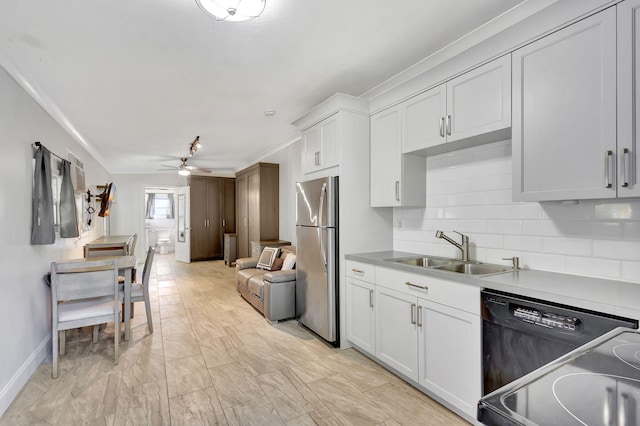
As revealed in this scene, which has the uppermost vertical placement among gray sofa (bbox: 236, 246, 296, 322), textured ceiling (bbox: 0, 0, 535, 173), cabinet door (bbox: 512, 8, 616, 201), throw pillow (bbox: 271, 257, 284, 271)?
textured ceiling (bbox: 0, 0, 535, 173)

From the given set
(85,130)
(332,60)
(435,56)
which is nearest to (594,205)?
(435,56)

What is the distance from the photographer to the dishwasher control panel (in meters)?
1.45

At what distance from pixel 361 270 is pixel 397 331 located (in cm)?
64

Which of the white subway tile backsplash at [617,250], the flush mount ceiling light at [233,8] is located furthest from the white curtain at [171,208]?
the white subway tile backsplash at [617,250]

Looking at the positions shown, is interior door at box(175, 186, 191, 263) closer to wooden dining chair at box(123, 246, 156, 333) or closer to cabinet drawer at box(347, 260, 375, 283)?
wooden dining chair at box(123, 246, 156, 333)

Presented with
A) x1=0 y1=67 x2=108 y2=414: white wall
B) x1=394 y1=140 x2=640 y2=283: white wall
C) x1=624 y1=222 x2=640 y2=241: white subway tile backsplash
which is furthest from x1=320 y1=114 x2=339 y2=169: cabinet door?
x1=0 y1=67 x2=108 y2=414: white wall

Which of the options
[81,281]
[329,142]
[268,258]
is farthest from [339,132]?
[81,281]

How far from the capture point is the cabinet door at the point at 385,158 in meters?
2.89

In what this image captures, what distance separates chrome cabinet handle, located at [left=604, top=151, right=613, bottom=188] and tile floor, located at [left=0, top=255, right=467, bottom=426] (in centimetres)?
163

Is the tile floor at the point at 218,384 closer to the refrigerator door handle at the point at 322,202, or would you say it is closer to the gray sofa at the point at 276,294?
the gray sofa at the point at 276,294

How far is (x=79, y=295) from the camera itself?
2703mm

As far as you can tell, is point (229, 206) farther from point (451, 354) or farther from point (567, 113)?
point (567, 113)

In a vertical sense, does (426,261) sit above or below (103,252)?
above

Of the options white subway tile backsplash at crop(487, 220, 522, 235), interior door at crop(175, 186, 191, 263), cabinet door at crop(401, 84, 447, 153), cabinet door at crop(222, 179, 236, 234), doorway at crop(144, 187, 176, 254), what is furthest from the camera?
doorway at crop(144, 187, 176, 254)
